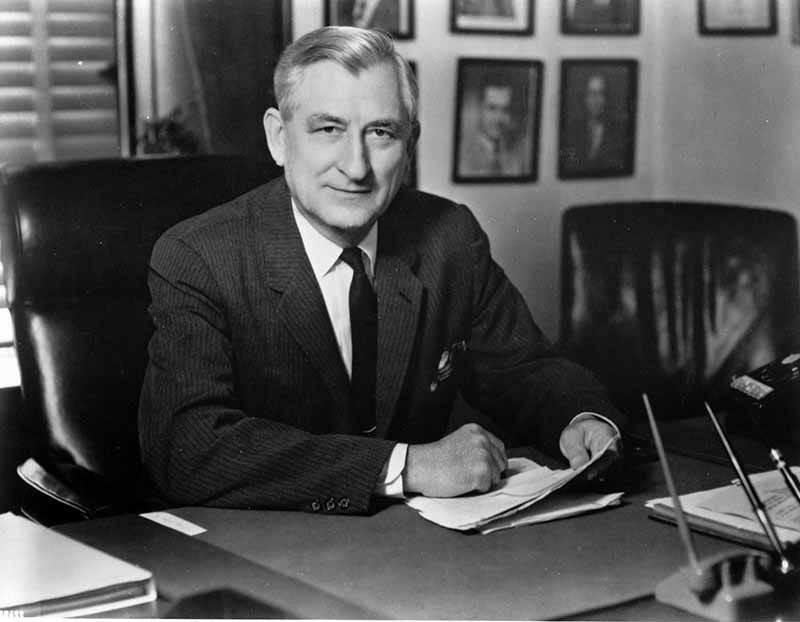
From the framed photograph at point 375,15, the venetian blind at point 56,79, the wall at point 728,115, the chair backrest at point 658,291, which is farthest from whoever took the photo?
the wall at point 728,115

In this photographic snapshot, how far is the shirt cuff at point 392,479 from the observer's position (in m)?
1.33

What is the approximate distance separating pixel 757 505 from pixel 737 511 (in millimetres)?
132

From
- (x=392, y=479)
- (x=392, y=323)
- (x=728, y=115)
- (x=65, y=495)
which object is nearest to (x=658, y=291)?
(x=728, y=115)

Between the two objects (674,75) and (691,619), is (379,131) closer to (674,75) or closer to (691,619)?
(691,619)

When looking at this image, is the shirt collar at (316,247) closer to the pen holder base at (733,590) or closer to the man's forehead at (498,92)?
the pen holder base at (733,590)

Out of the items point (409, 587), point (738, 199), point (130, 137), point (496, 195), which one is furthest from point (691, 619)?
point (738, 199)

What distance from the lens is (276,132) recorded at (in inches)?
67.2

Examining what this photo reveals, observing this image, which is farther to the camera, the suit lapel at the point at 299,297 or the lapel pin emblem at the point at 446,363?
the lapel pin emblem at the point at 446,363

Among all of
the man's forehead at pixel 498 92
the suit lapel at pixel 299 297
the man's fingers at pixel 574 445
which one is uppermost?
the man's forehead at pixel 498 92

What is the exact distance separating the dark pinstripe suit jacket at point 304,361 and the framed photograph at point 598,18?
1.06 metres

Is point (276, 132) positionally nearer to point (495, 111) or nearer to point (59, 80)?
point (59, 80)

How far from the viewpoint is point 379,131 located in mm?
1641

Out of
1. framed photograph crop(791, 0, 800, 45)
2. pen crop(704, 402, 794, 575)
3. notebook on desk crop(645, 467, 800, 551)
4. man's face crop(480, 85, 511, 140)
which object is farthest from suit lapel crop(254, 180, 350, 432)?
framed photograph crop(791, 0, 800, 45)

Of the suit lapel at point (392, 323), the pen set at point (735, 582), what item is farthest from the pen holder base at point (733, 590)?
the suit lapel at point (392, 323)
